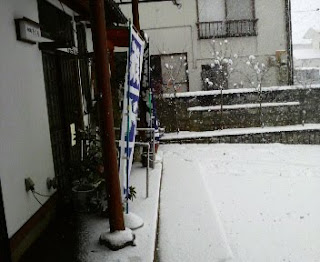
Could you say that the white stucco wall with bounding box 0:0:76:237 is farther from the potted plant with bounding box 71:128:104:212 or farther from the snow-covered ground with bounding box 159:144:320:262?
the snow-covered ground with bounding box 159:144:320:262

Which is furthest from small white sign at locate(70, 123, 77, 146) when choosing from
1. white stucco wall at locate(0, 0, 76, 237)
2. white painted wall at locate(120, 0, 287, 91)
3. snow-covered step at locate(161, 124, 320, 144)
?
white painted wall at locate(120, 0, 287, 91)

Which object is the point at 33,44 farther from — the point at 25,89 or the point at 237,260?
the point at 237,260

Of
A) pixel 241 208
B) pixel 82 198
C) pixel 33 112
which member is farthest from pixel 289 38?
pixel 33 112

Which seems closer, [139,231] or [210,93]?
[139,231]

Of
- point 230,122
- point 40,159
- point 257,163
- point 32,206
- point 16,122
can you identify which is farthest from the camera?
point 230,122

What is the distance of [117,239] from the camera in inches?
171

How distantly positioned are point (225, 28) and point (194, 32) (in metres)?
1.76

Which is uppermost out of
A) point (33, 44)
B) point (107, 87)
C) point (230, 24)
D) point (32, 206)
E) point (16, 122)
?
point (230, 24)

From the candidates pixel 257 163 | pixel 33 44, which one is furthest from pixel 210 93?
pixel 33 44

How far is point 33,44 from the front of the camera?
213 inches

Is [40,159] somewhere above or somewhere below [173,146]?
above

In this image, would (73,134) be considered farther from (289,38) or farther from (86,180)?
(289,38)

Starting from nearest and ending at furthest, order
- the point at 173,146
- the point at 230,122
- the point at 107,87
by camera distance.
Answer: the point at 107,87 → the point at 173,146 → the point at 230,122

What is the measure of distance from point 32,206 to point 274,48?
1795 cm
